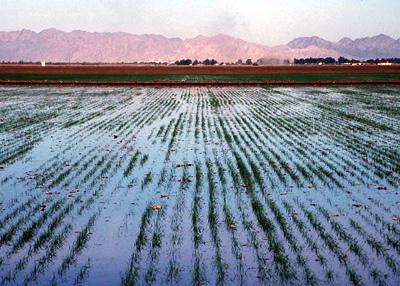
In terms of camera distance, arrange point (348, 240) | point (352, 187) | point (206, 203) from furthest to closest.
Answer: point (352, 187)
point (206, 203)
point (348, 240)

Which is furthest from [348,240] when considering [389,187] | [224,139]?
[224,139]

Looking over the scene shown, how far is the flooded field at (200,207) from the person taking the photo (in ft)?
20.4

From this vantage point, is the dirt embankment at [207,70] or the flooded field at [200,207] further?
the dirt embankment at [207,70]

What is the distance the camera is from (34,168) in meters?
12.4

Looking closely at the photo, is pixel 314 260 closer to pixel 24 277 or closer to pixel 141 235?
pixel 141 235

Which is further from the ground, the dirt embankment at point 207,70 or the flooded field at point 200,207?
the dirt embankment at point 207,70

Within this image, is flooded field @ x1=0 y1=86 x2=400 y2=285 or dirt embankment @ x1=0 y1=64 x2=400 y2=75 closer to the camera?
flooded field @ x1=0 y1=86 x2=400 y2=285

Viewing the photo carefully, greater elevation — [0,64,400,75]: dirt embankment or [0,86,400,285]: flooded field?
[0,64,400,75]: dirt embankment

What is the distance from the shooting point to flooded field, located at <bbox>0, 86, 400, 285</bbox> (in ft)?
20.4

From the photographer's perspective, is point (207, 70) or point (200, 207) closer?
point (200, 207)

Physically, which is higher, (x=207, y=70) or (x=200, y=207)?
(x=207, y=70)

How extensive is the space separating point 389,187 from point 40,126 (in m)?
16.3

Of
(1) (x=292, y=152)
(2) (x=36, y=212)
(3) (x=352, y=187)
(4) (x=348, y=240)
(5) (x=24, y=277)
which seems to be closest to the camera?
(5) (x=24, y=277)

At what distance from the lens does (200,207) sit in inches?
349
